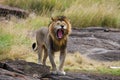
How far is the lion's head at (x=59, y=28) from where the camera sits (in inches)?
375

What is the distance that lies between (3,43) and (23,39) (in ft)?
5.14

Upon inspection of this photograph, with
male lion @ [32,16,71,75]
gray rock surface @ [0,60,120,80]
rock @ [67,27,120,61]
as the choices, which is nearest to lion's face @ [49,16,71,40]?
male lion @ [32,16,71,75]

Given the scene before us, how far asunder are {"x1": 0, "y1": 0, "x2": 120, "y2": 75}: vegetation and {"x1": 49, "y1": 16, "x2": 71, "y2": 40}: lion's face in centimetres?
172

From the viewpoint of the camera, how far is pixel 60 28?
9531 mm

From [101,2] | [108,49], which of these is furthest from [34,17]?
[101,2]

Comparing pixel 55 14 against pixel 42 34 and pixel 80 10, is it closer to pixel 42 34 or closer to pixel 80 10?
pixel 80 10

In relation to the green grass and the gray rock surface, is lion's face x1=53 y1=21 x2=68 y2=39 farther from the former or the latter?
the green grass

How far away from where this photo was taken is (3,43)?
12.1m

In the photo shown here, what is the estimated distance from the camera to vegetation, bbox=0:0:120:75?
12.2 meters

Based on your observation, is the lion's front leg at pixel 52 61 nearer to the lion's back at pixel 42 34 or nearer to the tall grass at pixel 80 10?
the lion's back at pixel 42 34

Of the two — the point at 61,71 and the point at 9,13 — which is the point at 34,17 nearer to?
the point at 9,13

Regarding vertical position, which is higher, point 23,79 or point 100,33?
point 23,79

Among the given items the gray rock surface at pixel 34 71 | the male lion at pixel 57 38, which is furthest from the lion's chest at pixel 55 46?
the gray rock surface at pixel 34 71

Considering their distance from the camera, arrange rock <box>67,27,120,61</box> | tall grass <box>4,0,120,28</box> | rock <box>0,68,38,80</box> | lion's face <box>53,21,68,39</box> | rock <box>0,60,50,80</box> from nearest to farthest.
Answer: rock <box>0,68,38,80</box> → rock <box>0,60,50,80</box> → lion's face <box>53,21,68,39</box> → rock <box>67,27,120,61</box> → tall grass <box>4,0,120,28</box>
